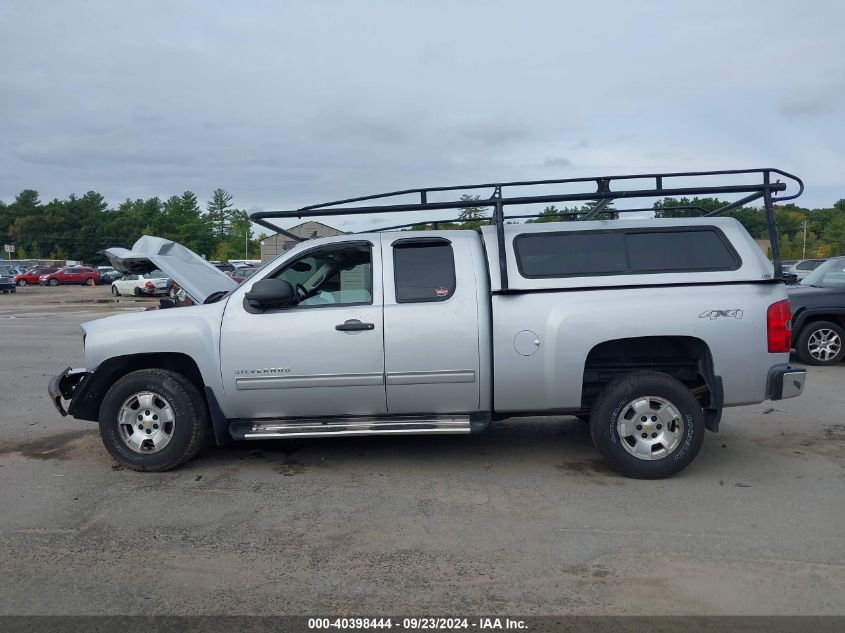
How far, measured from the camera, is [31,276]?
54.6 metres

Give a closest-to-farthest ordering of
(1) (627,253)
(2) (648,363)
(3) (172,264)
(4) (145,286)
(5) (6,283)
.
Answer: (1) (627,253)
(2) (648,363)
(3) (172,264)
(4) (145,286)
(5) (6,283)

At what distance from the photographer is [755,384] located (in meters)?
5.64

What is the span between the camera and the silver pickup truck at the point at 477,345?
5.61 meters

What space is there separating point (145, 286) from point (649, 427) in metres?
35.3

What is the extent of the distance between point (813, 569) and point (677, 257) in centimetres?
250

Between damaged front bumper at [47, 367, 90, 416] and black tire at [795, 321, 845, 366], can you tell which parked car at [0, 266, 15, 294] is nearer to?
damaged front bumper at [47, 367, 90, 416]

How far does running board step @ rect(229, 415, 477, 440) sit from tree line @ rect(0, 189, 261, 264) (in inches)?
4004

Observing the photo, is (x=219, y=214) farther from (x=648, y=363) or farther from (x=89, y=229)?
(x=648, y=363)

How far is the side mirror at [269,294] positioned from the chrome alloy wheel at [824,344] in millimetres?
8628

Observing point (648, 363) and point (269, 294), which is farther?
point (648, 363)

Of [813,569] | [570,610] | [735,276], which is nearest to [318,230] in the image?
[735,276]

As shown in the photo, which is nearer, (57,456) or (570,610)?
(570,610)

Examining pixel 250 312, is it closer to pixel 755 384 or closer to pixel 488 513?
pixel 488 513

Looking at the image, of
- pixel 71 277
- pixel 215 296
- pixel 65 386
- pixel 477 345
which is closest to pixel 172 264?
pixel 215 296
